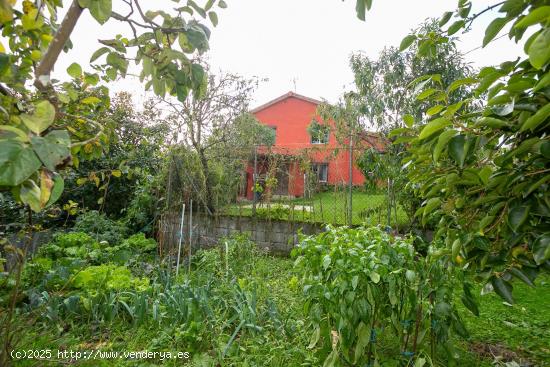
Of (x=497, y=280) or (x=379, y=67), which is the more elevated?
(x=379, y=67)

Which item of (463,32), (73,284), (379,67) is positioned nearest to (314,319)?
(463,32)

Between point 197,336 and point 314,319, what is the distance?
1.04 metres

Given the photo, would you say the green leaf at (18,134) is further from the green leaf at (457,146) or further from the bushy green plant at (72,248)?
the bushy green plant at (72,248)

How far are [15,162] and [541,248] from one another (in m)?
0.98

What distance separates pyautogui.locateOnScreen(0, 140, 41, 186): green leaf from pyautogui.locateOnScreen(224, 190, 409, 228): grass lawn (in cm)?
559

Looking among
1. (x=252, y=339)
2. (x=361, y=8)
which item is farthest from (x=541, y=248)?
(x=252, y=339)

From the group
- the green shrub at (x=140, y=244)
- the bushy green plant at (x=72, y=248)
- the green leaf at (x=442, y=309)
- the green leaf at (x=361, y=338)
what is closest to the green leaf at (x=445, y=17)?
the green leaf at (x=442, y=309)

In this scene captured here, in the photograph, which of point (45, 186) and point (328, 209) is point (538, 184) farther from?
point (328, 209)

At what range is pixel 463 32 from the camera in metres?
1.10

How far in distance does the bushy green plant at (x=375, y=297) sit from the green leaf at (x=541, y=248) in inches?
39.2

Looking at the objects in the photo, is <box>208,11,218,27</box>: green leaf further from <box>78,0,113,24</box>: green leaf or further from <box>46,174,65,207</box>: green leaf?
<box>46,174,65,207</box>: green leaf

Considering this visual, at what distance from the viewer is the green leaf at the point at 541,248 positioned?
72cm

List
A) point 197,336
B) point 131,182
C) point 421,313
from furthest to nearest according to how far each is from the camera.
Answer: point 131,182 → point 197,336 → point 421,313

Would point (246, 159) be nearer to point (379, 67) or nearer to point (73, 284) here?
point (379, 67)
